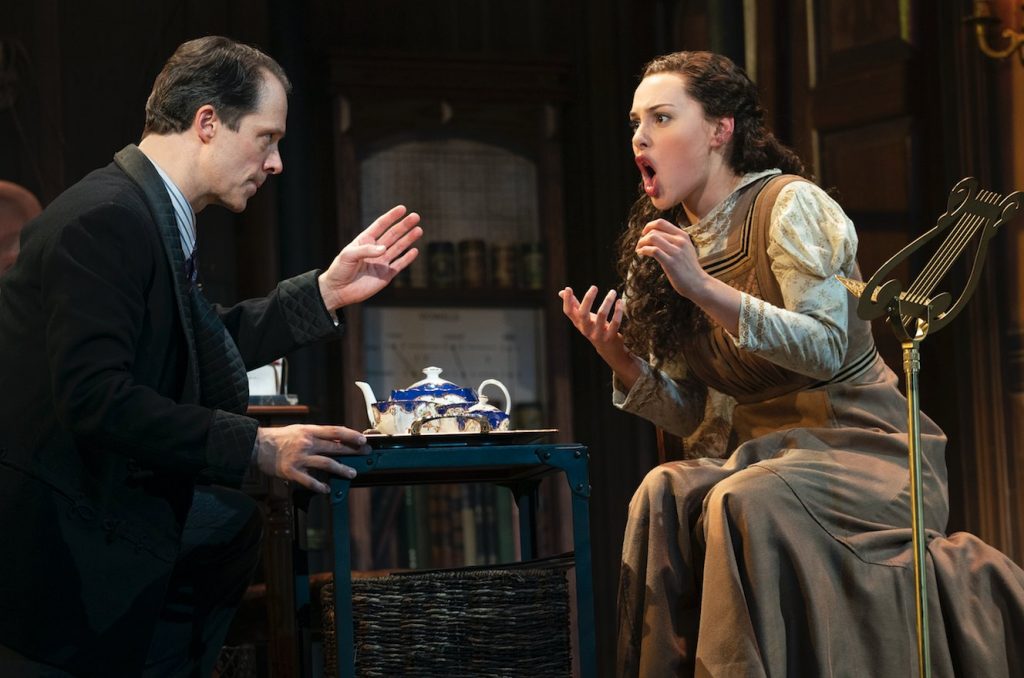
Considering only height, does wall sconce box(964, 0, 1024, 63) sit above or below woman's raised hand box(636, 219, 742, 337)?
above

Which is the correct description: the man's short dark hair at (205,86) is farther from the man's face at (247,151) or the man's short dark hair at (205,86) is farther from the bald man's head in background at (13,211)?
the bald man's head in background at (13,211)

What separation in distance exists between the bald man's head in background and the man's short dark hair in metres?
1.60

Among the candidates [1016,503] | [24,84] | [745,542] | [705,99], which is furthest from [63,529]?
[24,84]

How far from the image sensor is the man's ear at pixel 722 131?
9.30 feet

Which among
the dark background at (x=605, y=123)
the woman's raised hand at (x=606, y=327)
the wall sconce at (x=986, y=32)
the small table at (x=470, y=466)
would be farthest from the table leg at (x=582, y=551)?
the wall sconce at (x=986, y=32)

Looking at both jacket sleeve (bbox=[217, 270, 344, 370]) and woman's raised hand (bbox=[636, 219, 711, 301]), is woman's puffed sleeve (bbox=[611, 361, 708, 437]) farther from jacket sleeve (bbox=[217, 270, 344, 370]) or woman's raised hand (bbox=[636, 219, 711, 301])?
jacket sleeve (bbox=[217, 270, 344, 370])

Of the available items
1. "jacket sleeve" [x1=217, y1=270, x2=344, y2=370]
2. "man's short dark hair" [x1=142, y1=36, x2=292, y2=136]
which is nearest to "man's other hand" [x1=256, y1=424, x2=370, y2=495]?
"jacket sleeve" [x1=217, y1=270, x2=344, y2=370]

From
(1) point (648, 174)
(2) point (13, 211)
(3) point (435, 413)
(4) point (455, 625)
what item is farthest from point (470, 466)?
(2) point (13, 211)

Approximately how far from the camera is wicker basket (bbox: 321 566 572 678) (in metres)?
2.29

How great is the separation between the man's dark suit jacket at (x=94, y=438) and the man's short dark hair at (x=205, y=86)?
0.21 meters

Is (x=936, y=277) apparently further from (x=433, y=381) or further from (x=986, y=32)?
(x=986, y=32)

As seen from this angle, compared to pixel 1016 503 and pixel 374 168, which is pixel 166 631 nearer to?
pixel 1016 503

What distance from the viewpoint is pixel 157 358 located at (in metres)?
2.24

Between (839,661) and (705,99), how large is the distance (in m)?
1.13
